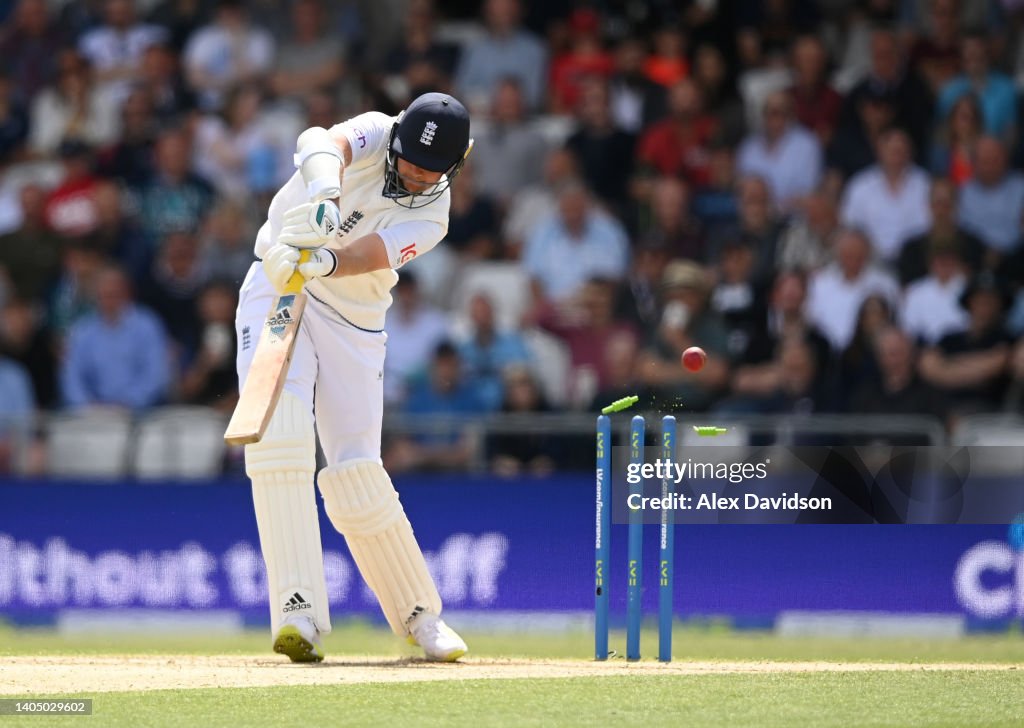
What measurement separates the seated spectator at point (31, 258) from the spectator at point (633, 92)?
4232 millimetres

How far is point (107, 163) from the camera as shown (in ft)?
44.6

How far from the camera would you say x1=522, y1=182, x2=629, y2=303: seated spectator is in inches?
495

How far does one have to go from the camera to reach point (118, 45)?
1452 cm

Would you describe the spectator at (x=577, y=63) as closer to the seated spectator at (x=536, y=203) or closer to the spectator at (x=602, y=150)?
the spectator at (x=602, y=150)

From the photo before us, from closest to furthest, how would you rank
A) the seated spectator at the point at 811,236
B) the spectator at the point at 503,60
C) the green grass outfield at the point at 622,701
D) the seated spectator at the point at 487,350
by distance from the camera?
the green grass outfield at the point at 622,701 → the seated spectator at the point at 487,350 → the seated spectator at the point at 811,236 → the spectator at the point at 503,60

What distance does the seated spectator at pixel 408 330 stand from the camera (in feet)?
39.6

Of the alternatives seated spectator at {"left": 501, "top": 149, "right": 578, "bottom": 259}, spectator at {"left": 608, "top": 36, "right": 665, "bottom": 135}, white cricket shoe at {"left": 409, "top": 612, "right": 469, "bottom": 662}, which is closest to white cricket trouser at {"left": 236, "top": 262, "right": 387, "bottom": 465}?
white cricket shoe at {"left": 409, "top": 612, "right": 469, "bottom": 662}

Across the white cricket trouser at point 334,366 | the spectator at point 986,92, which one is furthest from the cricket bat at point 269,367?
the spectator at point 986,92

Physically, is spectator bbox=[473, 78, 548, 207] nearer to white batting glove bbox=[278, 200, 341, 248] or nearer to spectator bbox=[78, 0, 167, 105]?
spectator bbox=[78, 0, 167, 105]


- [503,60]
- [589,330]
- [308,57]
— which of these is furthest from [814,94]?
[308,57]

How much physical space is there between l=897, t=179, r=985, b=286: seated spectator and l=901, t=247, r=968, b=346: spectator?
0.07 metres

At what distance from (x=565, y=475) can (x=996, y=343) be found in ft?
9.89

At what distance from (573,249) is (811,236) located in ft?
5.39

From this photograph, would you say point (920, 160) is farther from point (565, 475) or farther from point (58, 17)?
point (58, 17)
